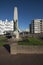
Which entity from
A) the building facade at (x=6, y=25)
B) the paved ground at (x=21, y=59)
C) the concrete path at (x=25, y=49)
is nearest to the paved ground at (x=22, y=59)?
the paved ground at (x=21, y=59)

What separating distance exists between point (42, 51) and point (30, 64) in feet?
13.3

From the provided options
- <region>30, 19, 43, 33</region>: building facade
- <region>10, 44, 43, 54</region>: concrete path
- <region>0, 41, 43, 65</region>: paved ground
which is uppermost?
<region>30, 19, 43, 33</region>: building facade

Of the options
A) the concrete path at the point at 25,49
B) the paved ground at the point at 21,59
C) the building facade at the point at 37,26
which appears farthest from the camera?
the building facade at the point at 37,26

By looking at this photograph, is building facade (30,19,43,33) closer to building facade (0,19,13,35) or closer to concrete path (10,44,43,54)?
building facade (0,19,13,35)

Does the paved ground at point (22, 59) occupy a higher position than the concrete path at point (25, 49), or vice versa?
the concrete path at point (25, 49)

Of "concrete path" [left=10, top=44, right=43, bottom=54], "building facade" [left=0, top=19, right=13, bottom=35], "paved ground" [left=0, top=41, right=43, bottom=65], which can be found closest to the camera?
"paved ground" [left=0, top=41, right=43, bottom=65]

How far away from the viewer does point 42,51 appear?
1647 cm

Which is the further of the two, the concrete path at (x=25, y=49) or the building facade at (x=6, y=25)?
the building facade at (x=6, y=25)

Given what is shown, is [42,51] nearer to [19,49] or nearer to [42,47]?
[42,47]

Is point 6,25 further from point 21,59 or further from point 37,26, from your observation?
point 21,59

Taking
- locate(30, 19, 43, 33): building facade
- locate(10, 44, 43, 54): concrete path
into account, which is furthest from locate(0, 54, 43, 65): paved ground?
locate(30, 19, 43, 33): building facade

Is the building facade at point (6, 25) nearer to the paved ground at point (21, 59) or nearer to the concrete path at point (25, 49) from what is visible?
the concrete path at point (25, 49)

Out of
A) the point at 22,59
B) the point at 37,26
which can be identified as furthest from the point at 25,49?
the point at 37,26

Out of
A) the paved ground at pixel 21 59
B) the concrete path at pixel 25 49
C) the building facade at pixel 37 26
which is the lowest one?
the paved ground at pixel 21 59
